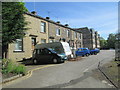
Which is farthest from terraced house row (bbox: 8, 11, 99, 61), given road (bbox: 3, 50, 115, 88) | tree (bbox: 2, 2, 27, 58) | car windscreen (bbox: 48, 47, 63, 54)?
road (bbox: 3, 50, 115, 88)

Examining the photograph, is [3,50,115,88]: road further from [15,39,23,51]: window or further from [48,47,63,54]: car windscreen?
[15,39,23,51]: window

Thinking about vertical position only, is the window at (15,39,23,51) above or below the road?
above

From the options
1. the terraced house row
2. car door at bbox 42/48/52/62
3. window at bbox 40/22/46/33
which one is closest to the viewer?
car door at bbox 42/48/52/62

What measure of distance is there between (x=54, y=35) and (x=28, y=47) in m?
8.30

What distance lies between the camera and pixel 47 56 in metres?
16.9

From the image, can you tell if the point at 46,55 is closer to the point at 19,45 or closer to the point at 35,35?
the point at 19,45

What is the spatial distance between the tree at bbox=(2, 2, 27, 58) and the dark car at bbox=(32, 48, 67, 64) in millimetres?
4756

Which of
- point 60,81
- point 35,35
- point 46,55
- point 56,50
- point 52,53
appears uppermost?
point 35,35

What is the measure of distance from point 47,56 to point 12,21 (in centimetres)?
645

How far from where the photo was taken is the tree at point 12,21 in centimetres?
1096

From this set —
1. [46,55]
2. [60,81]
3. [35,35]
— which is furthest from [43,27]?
[60,81]

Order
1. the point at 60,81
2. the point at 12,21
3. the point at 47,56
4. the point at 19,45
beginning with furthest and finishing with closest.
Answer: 1. the point at 19,45
2. the point at 47,56
3. the point at 12,21
4. the point at 60,81

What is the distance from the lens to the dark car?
16.3m

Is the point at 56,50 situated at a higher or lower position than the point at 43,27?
lower
